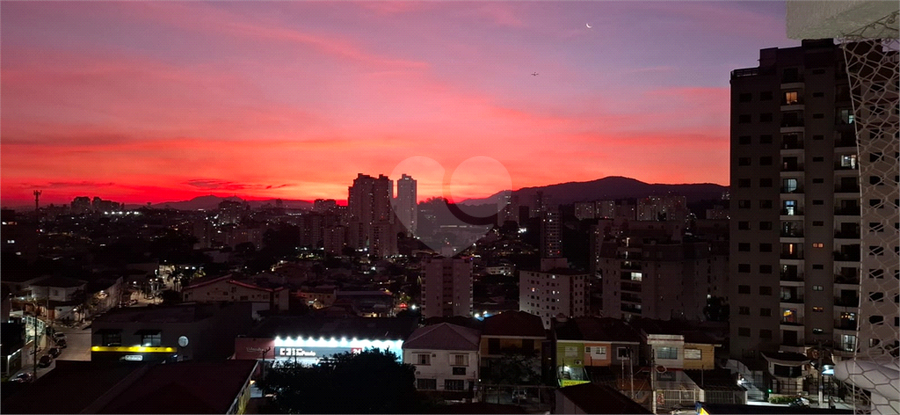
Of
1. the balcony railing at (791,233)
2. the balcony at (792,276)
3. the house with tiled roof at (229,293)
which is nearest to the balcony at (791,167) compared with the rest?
the balcony railing at (791,233)

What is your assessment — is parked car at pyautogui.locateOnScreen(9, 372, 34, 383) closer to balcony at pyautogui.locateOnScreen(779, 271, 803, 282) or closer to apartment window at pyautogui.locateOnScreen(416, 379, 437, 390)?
apartment window at pyautogui.locateOnScreen(416, 379, 437, 390)

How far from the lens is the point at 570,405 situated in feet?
15.1

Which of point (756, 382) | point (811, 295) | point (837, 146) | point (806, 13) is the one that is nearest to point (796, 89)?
point (837, 146)

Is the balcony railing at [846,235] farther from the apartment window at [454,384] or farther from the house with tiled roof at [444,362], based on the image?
the apartment window at [454,384]

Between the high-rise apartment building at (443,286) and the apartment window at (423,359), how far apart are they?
1127 centimetres

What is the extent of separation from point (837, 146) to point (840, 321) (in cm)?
240

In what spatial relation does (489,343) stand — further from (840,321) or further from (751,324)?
(840,321)

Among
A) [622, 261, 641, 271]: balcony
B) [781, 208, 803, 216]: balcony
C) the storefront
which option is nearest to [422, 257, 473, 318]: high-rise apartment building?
[622, 261, 641, 271]: balcony

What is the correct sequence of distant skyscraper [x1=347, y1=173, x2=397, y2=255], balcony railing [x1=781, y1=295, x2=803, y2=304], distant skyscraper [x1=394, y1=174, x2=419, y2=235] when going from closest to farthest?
balcony railing [x1=781, y1=295, x2=803, y2=304], distant skyscraper [x1=394, y1=174, x2=419, y2=235], distant skyscraper [x1=347, y1=173, x2=397, y2=255]

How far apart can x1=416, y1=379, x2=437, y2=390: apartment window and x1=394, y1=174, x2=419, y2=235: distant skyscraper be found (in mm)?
21801

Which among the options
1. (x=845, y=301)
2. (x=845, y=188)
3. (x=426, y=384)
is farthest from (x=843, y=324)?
(x=426, y=384)

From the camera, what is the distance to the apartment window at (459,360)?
681 centimetres

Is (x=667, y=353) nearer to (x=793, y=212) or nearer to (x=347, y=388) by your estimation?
(x=793, y=212)

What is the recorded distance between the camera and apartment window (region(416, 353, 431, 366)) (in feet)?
22.5
